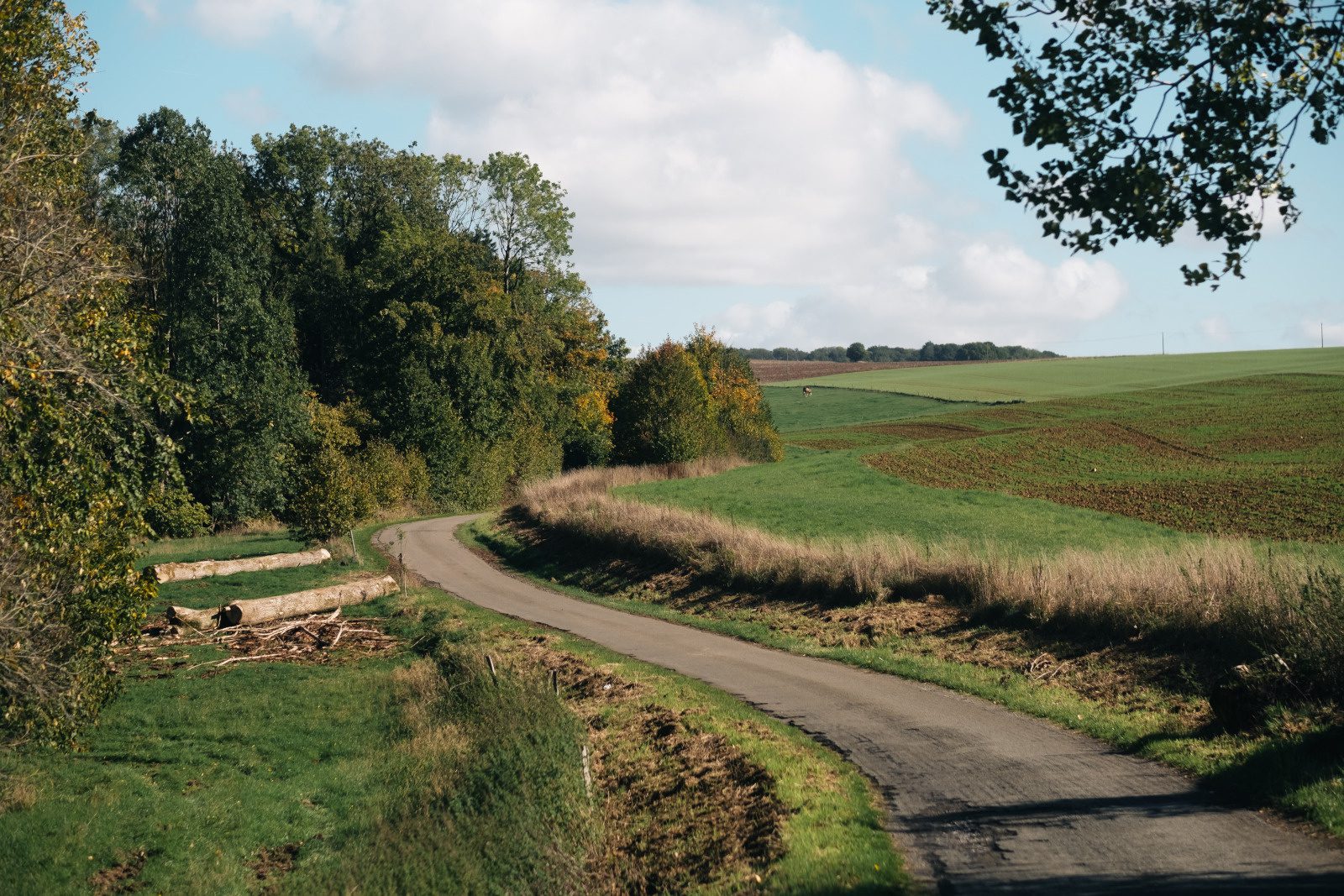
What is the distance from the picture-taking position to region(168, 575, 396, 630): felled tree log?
24.1 m

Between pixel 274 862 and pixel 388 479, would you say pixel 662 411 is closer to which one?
pixel 388 479

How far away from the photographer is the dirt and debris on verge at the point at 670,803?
393 inches

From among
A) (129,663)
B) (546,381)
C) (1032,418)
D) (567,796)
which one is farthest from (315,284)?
(567,796)

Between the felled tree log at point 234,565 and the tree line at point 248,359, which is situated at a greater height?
the tree line at point 248,359

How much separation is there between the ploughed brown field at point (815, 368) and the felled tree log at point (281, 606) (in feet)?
339

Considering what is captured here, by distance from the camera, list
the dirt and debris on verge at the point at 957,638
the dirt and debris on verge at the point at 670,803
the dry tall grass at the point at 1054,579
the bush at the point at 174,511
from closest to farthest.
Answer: the dirt and debris on verge at the point at 670,803, the dry tall grass at the point at 1054,579, the dirt and debris on verge at the point at 957,638, the bush at the point at 174,511

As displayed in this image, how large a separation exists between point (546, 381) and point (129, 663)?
154 ft

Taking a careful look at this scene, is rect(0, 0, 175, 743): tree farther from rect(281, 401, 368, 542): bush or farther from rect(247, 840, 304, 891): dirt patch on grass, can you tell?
rect(281, 401, 368, 542): bush

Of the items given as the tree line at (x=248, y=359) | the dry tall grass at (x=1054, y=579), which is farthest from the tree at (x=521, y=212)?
the dry tall grass at (x=1054, y=579)

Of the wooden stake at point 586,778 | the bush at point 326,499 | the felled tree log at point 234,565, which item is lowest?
the wooden stake at point 586,778

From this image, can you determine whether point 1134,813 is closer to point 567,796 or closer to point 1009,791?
point 1009,791

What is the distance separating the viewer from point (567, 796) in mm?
12672

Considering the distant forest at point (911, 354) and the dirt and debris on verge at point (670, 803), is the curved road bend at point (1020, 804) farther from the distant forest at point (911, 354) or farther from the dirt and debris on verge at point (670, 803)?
the distant forest at point (911, 354)

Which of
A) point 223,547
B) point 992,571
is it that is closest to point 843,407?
point 223,547
